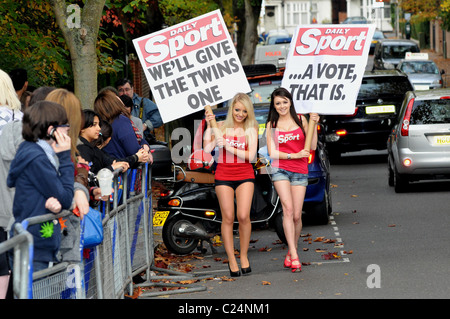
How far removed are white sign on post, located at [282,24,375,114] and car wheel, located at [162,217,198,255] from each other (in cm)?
183

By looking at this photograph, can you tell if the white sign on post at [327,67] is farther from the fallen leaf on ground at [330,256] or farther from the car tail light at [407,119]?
the car tail light at [407,119]

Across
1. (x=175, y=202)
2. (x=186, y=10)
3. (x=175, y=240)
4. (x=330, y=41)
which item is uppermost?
(x=186, y=10)

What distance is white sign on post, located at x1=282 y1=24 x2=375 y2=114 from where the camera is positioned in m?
11.0

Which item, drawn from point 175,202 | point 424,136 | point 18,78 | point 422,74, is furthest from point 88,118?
point 422,74

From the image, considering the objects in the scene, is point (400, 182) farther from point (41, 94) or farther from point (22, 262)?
point (22, 262)

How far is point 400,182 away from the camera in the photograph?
16.3 m

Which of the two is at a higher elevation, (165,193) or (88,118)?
(88,118)

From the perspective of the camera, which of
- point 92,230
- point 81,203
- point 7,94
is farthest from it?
point 7,94

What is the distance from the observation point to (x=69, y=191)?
626 centimetres

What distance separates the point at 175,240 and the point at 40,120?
5.26m

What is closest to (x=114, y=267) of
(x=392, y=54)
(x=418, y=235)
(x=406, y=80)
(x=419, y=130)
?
(x=418, y=235)

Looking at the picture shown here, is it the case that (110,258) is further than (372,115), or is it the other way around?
(372,115)

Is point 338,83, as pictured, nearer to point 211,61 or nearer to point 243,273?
point 211,61

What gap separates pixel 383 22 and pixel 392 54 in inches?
2905
